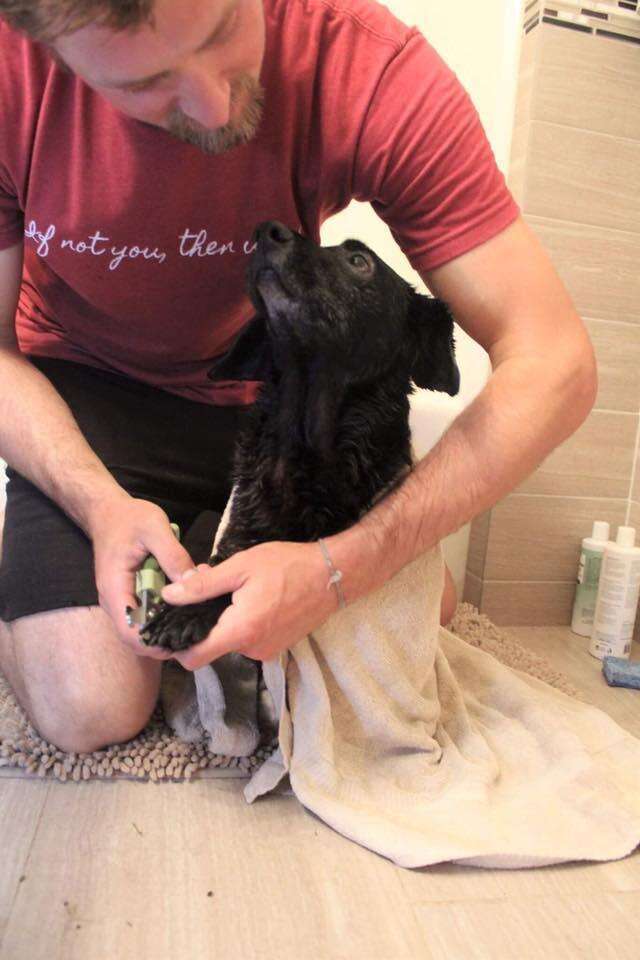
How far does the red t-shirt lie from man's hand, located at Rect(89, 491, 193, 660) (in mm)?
A: 441

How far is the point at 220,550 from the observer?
122 centimetres

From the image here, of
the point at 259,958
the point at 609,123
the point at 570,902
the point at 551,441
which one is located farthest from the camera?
the point at 609,123

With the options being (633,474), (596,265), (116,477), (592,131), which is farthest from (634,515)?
(116,477)

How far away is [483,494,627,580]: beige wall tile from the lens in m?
2.12

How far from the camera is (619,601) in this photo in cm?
191

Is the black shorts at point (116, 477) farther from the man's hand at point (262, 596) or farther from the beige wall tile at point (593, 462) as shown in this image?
the beige wall tile at point (593, 462)

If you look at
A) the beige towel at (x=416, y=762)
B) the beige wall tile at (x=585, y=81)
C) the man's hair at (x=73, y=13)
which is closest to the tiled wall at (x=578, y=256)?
the beige wall tile at (x=585, y=81)

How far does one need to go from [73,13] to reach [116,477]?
2.78ft

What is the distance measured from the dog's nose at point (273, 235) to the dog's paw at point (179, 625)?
0.52 meters

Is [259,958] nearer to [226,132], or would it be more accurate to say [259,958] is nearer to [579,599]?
[226,132]

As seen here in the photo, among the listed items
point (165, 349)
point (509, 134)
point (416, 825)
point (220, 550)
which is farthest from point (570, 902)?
point (509, 134)

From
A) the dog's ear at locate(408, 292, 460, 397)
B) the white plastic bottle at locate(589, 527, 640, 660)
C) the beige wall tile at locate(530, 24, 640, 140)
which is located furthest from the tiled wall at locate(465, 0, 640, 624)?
the dog's ear at locate(408, 292, 460, 397)

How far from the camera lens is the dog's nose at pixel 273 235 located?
101cm

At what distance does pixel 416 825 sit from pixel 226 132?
Result: 1043 millimetres
